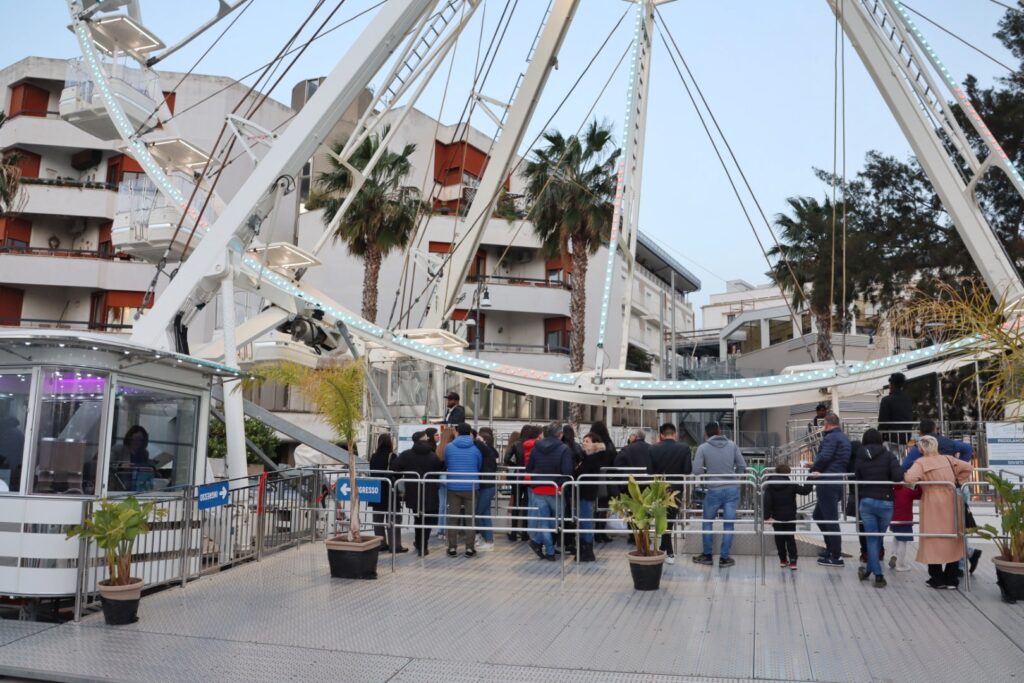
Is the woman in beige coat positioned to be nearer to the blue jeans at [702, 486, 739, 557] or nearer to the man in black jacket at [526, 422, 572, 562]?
the blue jeans at [702, 486, 739, 557]

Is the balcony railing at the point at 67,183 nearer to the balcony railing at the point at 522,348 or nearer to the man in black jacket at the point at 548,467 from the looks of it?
the balcony railing at the point at 522,348

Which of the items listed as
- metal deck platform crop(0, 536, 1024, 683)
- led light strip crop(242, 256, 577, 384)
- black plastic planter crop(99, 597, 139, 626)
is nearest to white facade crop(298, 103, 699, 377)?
led light strip crop(242, 256, 577, 384)

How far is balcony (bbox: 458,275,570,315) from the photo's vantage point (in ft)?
144

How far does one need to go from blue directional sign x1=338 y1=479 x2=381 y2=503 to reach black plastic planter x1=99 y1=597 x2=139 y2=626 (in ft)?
12.8

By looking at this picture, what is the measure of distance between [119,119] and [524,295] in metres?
27.4

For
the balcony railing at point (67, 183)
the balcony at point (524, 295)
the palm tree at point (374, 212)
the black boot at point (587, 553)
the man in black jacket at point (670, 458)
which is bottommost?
the black boot at point (587, 553)

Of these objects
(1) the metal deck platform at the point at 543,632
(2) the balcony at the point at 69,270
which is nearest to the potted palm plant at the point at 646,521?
(1) the metal deck platform at the point at 543,632

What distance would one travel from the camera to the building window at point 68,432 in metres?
9.61

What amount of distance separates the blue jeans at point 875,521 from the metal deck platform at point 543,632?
29 cm

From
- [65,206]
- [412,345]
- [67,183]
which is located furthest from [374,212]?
[412,345]

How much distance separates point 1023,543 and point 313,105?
12140mm

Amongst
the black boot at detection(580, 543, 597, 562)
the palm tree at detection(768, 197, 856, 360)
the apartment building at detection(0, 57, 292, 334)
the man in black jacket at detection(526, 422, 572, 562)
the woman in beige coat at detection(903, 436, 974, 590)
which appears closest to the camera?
the woman in beige coat at detection(903, 436, 974, 590)

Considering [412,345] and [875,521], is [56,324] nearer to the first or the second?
[412,345]

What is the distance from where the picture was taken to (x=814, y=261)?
124ft
